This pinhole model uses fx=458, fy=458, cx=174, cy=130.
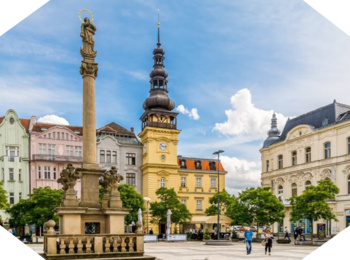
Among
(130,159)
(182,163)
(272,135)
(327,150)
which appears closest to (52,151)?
(130,159)

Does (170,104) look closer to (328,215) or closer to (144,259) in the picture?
(328,215)

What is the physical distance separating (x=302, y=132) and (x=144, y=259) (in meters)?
39.4

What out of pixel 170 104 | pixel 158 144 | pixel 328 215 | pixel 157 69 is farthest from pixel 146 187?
pixel 328 215

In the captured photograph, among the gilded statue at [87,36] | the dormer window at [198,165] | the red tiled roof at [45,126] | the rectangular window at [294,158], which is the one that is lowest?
the dormer window at [198,165]

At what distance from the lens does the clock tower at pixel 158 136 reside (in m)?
59.1

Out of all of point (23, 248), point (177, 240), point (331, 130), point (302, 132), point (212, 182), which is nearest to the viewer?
point (23, 248)

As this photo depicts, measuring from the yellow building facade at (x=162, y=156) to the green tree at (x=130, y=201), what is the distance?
8.65m

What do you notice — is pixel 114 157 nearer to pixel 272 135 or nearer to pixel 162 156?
pixel 162 156

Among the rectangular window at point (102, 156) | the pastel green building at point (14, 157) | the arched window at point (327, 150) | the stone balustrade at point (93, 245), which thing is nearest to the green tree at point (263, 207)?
the arched window at point (327, 150)

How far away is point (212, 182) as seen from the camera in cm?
6688

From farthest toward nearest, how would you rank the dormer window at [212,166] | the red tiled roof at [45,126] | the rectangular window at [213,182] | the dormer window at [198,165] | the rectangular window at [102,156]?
the dormer window at [212,166] < the dormer window at [198,165] < the rectangular window at [213,182] < the rectangular window at [102,156] < the red tiled roof at [45,126]

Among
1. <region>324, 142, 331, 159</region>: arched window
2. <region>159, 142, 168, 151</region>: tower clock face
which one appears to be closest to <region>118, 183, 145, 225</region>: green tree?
<region>159, 142, 168, 151</region>: tower clock face

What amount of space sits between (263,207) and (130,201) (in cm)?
1370

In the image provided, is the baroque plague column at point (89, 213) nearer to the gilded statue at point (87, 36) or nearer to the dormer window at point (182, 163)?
the gilded statue at point (87, 36)
